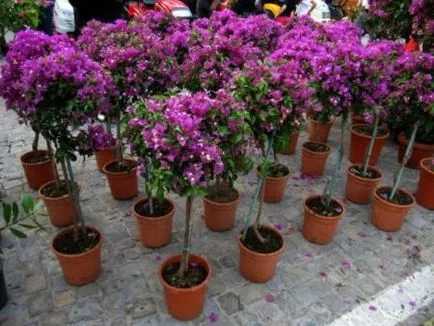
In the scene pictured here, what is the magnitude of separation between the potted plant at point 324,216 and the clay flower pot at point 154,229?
1.32m

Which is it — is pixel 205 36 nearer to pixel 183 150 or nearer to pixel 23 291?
pixel 183 150

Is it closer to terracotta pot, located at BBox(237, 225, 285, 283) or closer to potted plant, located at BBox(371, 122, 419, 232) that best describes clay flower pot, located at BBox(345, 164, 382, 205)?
potted plant, located at BBox(371, 122, 419, 232)

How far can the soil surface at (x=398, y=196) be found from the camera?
419cm

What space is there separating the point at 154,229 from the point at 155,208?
0.25 meters

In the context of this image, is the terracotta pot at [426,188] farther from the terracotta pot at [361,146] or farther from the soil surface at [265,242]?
the soil surface at [265,242]

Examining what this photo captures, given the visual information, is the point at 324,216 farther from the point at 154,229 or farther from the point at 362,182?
the point at 154,229

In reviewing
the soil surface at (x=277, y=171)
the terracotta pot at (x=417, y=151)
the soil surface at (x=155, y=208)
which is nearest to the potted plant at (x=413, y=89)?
the soil surface at (x=277, y=171)

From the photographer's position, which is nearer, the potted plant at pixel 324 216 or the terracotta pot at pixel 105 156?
the potted plant at pixel 324 216

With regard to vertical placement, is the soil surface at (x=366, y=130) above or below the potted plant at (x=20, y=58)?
below

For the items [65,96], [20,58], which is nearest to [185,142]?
[65,96]

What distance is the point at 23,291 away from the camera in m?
3.29

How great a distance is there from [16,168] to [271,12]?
18.5ft

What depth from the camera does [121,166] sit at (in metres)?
4.52

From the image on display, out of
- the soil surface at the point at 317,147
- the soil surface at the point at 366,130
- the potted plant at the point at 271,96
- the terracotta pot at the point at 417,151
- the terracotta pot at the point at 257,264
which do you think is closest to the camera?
the potted plant at the point at 271,96
